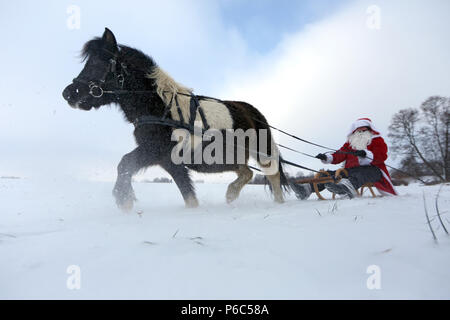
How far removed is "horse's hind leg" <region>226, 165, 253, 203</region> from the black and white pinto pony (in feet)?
2.74

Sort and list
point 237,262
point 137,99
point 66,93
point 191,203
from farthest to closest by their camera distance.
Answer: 1. point 191,203
2. point 137,99
3. point 66,93
4. point 237,262

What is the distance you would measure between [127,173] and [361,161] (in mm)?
3614

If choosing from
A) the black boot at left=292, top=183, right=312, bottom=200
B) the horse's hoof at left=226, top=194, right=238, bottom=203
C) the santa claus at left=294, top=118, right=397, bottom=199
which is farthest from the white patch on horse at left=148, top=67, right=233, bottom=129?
the santa claus at left=294, top=118, right=397, bottom=199

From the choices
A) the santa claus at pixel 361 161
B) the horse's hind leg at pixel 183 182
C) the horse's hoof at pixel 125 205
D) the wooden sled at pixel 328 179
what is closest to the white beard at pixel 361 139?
the santa claus at pixel 361 161

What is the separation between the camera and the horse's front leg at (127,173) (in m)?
2.88

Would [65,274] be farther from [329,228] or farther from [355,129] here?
[355,129]

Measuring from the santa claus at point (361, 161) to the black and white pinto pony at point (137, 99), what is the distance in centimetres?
194

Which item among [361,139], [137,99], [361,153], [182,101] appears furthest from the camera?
[361,139]

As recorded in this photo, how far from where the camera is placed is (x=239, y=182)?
4223 mm

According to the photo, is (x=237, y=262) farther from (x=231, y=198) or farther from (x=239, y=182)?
(x=239, y=182)

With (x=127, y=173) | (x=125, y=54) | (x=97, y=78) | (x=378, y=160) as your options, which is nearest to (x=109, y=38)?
(x=125, y=54)
